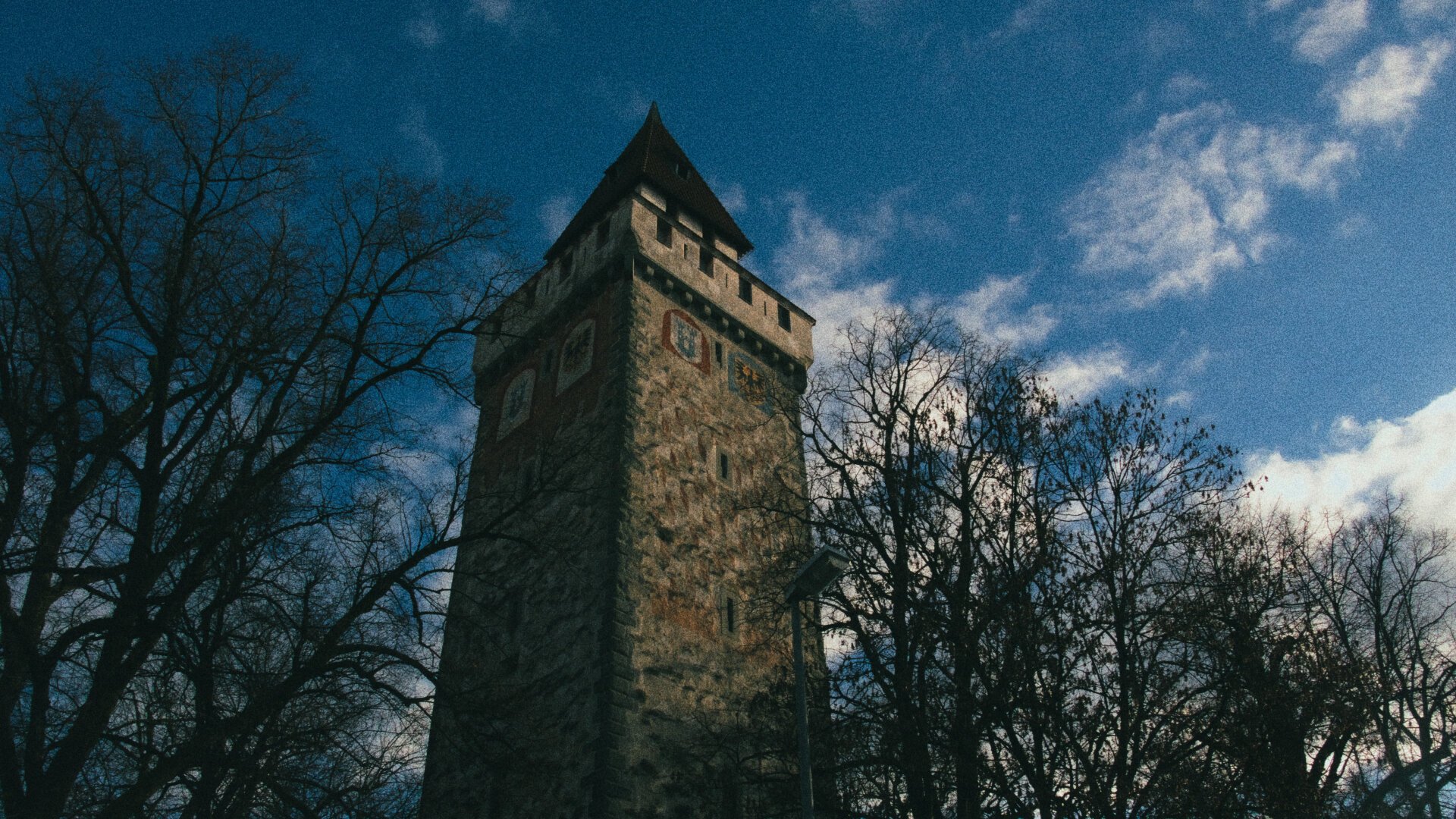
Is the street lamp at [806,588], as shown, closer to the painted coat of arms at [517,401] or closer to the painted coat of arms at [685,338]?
the painted coat of arms at [685,338]

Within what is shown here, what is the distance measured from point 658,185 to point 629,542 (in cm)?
1115

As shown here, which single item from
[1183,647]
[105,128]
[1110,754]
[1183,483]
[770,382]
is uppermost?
[770,382]

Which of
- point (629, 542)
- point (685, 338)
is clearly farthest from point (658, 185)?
point (629, 542)

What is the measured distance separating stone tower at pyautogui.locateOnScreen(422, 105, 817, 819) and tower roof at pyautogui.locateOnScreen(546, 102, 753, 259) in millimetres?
225

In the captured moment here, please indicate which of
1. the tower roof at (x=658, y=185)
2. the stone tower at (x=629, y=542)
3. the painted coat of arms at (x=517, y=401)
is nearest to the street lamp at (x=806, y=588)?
the stone tower at (x=629, y=542)

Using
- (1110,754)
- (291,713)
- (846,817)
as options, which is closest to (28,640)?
(291,713)

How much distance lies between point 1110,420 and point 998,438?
132 cm

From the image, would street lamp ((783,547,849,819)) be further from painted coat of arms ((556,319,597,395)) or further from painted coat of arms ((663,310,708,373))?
painted coat of arms ((663,310,708,373))

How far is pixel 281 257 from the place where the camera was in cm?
949

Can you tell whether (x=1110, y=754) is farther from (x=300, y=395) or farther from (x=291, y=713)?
(x=300, y=395)

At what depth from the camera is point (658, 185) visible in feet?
76.2

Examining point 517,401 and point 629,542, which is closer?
point 629,542

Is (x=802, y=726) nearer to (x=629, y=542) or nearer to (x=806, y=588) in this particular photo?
(x=806, y=588)

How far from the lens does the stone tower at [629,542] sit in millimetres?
13078
